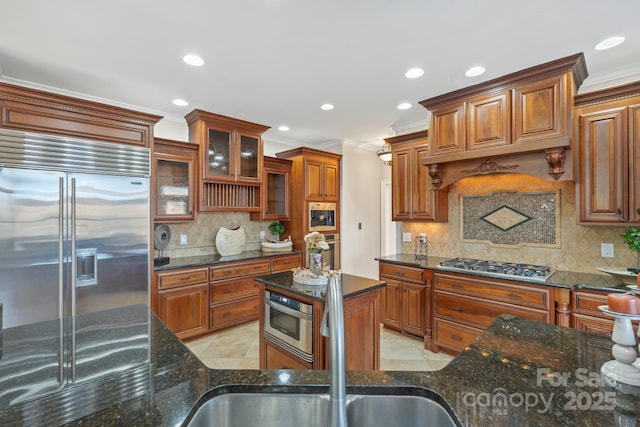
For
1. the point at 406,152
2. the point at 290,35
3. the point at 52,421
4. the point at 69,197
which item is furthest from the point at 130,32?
the point at 406,152

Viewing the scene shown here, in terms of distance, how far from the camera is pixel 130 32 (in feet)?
7.06

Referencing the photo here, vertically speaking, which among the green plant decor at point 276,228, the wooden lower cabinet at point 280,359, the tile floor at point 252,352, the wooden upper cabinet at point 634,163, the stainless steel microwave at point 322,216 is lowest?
the tile floor at point 252,352

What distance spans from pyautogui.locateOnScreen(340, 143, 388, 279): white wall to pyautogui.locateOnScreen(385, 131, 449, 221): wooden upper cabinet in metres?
1.49

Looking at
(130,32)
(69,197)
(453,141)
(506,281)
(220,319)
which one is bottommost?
(220,319)

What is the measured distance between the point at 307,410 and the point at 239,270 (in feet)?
10.5

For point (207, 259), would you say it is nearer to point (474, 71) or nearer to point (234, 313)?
point (234, 313)

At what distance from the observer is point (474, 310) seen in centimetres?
292

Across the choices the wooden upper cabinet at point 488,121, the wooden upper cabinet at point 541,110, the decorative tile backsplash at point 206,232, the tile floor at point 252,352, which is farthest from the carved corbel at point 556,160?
the decorative tile backsplash at point 206,232

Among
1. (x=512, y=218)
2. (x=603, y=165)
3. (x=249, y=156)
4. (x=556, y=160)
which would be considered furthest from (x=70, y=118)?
(x=603, y=165)

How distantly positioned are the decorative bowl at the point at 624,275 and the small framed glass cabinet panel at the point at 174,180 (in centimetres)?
426

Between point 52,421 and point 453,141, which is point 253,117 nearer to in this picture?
point 453,141

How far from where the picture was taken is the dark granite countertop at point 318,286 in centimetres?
210

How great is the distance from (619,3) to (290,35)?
212cm

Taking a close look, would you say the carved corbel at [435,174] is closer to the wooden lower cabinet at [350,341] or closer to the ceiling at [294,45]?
the ceiling at [294,45]
